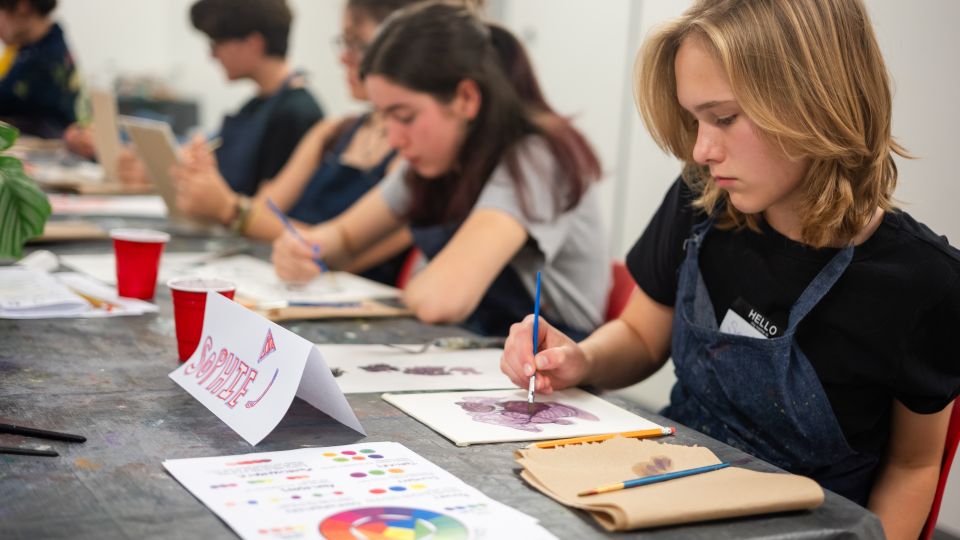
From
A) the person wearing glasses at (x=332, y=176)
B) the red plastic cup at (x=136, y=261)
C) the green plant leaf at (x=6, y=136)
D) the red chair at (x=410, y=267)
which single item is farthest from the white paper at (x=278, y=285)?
the green plant leaf at (x=6, y=136)

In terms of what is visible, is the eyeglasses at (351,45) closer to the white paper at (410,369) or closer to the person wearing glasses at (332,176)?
the person wearing glasses at (332,176)

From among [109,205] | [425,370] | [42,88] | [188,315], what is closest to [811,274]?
[425,370]

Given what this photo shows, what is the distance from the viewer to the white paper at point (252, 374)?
105cm

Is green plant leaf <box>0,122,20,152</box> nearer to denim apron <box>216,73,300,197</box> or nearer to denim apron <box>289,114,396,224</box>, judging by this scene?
denim apron <box>289,114,396,224</box>

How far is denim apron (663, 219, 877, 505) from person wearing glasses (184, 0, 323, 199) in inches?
79.1

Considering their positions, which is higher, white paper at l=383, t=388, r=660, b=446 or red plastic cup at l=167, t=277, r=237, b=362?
red plastic cup at l=167, t=277, r=237, b=362

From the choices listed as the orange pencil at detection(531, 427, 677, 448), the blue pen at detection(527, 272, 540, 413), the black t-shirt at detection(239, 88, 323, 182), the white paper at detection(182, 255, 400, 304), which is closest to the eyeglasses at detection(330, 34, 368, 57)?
the black t-shirt at detection(239, 88, 323, 182)

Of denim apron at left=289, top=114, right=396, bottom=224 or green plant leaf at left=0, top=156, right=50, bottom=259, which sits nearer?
green plant leaf at left=0, top=156, right=50, bottom=259

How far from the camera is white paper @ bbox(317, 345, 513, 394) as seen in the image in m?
1.30

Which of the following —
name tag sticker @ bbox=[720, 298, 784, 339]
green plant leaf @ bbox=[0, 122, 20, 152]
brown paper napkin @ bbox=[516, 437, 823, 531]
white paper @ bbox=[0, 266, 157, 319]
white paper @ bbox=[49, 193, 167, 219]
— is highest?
green plant leaf @ bbox=[0, 122, 20, 152]

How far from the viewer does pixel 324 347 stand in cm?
149

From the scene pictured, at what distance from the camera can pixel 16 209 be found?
54.2 inches

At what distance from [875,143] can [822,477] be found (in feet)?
1.39

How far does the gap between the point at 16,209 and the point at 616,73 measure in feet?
8.39
